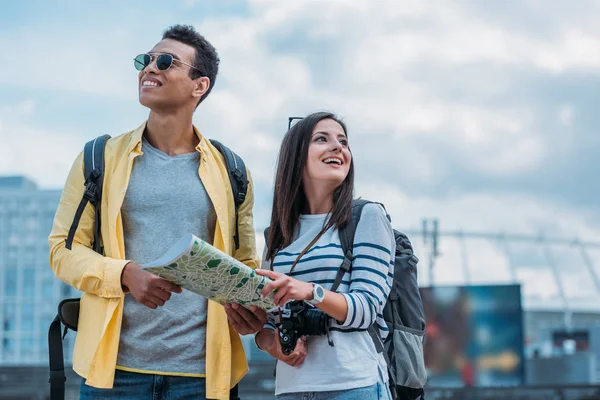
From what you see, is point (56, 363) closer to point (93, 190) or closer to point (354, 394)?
point (93, 190)

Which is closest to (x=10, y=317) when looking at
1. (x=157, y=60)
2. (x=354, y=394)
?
(x=157, y=60)

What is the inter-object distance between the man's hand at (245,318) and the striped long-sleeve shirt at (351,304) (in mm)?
155

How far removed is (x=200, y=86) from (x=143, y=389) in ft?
3.90

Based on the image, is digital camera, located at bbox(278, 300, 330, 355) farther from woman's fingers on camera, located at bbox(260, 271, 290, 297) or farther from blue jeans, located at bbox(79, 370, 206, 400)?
blue jeans, located at bbox(79, 370, 206, 400)

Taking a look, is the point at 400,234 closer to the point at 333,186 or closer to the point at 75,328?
the point at 333,186

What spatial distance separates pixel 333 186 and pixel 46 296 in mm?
38137


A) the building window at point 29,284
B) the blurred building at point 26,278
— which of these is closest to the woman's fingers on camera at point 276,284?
the blurred building at point 26,278

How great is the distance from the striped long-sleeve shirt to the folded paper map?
0.78 feet

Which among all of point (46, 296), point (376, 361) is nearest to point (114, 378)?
point (376, 361)

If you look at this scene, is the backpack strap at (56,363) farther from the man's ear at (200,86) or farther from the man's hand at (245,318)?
the man's ear at (200,86)

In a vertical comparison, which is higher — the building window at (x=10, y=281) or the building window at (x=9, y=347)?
the building window at (x=10, y=281)

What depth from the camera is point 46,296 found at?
38.8 m

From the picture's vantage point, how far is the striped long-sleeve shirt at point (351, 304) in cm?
260

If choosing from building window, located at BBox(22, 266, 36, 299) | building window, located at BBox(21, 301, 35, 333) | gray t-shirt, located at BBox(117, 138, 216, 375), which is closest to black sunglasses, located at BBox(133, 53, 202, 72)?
gray t-shirt, located at BBox(117, 138, 216, 375)
